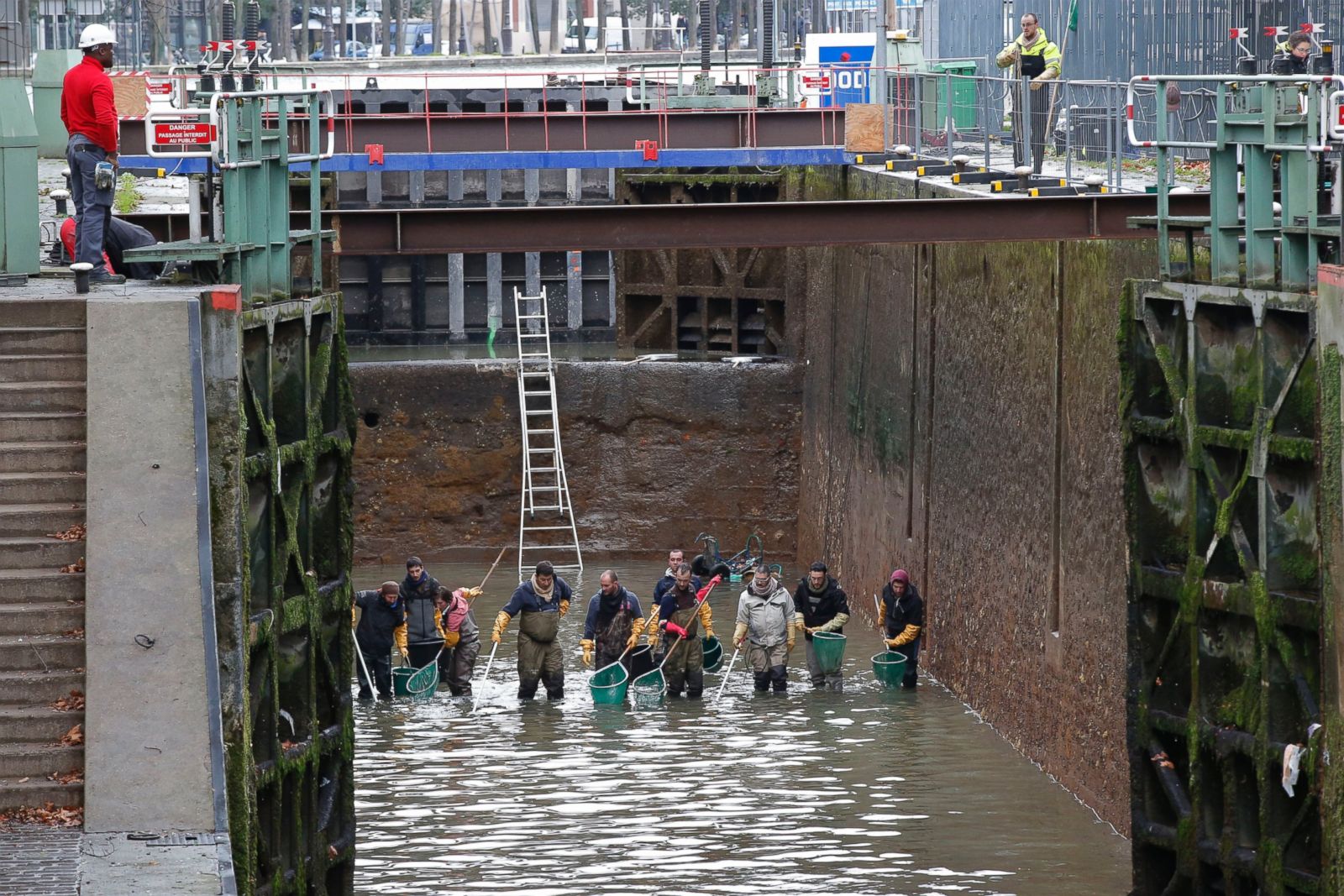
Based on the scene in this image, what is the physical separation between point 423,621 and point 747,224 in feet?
21.8

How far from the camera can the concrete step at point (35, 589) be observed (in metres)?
11.1

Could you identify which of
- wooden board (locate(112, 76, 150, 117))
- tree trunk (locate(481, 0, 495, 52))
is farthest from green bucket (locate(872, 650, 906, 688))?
tree trunk (locate(481, 0, 495, 52))

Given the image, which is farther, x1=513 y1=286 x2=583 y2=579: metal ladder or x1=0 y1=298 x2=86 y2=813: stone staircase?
x1=513 y1=286 x2=583 y2=579: metal ladder

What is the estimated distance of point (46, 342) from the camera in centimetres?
1209

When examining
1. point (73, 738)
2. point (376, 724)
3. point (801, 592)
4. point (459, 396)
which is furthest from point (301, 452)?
point (459, 396)

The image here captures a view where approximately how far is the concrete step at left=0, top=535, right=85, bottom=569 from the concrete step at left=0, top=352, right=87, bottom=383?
111 cm

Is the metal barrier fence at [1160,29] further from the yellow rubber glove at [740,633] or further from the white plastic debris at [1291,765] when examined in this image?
the white plastic debris at [1291,765]

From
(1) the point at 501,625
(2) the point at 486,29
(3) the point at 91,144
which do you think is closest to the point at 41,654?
(3) the point at 91,144

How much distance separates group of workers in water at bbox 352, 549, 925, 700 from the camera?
817 inches

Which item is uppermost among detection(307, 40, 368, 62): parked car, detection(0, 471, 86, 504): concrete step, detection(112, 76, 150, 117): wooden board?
detection(307, 40, 368, 62): parked car

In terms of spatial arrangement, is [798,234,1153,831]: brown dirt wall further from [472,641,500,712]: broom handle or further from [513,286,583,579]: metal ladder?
[472,641,500,712]: broom handle

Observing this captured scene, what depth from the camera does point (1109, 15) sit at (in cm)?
2906

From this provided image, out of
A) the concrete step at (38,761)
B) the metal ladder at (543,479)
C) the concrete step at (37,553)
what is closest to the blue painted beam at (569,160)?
the metal ladder at (543,479)

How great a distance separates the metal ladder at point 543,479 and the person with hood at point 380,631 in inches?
332
